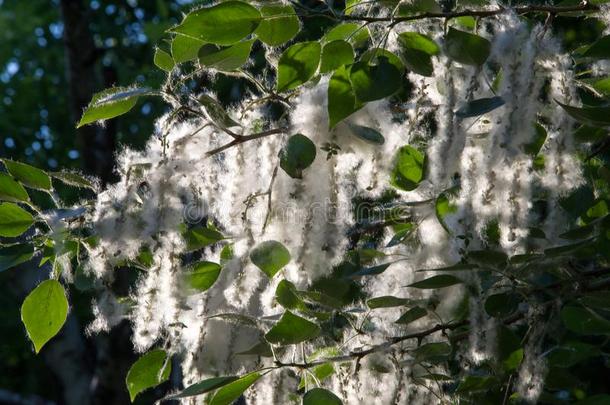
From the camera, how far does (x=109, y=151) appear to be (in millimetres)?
3365

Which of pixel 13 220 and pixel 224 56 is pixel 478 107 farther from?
pixel 13 220

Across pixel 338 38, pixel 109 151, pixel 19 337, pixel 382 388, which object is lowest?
pixel 19 337

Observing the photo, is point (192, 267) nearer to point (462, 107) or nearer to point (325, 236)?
point (325, 236)

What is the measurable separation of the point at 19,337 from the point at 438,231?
516 cm

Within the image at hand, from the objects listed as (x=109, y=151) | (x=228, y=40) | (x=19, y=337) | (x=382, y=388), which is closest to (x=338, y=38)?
(x=228, y=40)

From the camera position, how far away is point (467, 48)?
2.61 feet

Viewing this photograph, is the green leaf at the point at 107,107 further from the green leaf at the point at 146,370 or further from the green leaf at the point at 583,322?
the green leaf at the point at 583,322

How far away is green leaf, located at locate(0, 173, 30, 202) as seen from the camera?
3.15 ft

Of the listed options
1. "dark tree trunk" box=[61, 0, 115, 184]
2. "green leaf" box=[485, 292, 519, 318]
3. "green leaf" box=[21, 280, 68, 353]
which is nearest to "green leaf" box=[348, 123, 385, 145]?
"green leaf" box=[485, 292, 519, 318]

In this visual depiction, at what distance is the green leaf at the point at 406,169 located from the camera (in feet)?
3.16

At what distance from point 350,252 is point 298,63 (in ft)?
1.02

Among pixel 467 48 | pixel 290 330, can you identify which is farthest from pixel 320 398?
pixel 467 48

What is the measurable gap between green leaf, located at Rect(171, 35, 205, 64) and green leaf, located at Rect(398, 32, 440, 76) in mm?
239

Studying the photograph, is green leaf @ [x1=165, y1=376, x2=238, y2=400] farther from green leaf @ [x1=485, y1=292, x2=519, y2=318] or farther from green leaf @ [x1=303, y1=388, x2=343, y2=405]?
green leaf @ [x1=485, y1=292, x2=519, y2=318]
